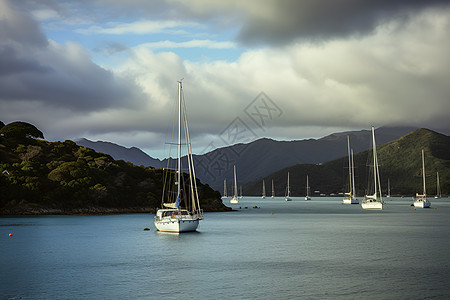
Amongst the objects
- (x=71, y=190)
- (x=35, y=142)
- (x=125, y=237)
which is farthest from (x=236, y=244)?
(x=35, y=142)

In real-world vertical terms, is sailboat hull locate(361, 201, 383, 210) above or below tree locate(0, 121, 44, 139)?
below

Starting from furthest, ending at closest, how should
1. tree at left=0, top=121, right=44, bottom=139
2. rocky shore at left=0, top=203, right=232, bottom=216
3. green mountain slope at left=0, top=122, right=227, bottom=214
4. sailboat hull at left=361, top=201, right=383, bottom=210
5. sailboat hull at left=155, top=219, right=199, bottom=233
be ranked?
tree at left=0, top=121, right=44, bottom=139, sailboat hull at left=361, top=201, right=383, bottom=210, green mountain slope at left=0, top=122, right=227, bottom=214, rocky shore at left=0, top=203, right=232, bottom=216, sailboat hull at left=155, top=219, right=199, bottom=233

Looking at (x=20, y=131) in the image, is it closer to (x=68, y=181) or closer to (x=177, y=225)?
(x=68, y=181)

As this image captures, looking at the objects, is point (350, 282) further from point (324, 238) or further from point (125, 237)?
point (125, 237)

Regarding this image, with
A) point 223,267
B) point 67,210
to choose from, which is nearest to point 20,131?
point 67,210

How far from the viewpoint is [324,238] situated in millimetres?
67188

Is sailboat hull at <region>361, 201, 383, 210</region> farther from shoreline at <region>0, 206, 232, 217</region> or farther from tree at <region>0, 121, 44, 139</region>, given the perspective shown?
tree at <region>0, 121, 44, 139</region>

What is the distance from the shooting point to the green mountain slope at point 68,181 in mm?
123250

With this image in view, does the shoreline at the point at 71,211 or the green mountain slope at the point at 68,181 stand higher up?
the green mountain slope at the point at 68,181

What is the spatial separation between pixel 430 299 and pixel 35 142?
151632 millimetres

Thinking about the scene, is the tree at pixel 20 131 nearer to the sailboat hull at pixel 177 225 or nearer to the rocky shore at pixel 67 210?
the rocky shore at pixel 67 210

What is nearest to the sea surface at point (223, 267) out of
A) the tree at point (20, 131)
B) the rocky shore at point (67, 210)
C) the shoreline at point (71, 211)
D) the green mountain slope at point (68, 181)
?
the shoreline at point (71, 211)

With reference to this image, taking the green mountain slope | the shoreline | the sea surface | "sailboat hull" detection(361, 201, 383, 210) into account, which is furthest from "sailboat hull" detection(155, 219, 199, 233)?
"sailboat hull" detection(361, 201, 383, 210)

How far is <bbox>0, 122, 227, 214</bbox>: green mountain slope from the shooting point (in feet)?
404
